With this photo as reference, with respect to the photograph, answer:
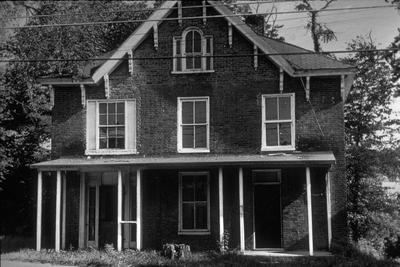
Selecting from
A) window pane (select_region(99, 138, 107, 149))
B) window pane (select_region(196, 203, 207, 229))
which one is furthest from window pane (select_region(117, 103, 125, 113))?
window pane (select_region(196, 203, 207, 229))

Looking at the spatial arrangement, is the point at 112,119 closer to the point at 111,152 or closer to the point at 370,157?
the point at 111,152

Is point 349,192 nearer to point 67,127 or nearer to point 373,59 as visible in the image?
point 373,59

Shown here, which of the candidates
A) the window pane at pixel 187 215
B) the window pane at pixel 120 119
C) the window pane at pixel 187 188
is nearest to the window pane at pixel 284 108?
the window pane at pixel 187 188

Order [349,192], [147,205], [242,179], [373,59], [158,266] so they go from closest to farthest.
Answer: [158,266] → [242,179] → [147,205] → [349,192] → [373,59]

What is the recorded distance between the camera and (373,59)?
25.7 meters

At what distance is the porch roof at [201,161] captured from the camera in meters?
14.6

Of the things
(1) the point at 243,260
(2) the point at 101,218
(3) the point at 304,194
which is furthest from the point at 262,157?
(2) the point at 101,218

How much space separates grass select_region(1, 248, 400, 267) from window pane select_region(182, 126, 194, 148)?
3.73 m

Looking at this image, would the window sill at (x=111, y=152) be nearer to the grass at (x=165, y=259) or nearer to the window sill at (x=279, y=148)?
the grass at (x=165, y=259)

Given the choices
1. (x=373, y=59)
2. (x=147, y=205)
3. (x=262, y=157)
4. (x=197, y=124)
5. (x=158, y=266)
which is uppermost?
(x=373, y=59)

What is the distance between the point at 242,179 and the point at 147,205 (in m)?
3.44

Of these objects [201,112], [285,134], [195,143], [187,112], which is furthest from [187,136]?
[285,134]

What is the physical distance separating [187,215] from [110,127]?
4008 millimetres

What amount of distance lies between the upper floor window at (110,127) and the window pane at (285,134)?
4.92 metres
